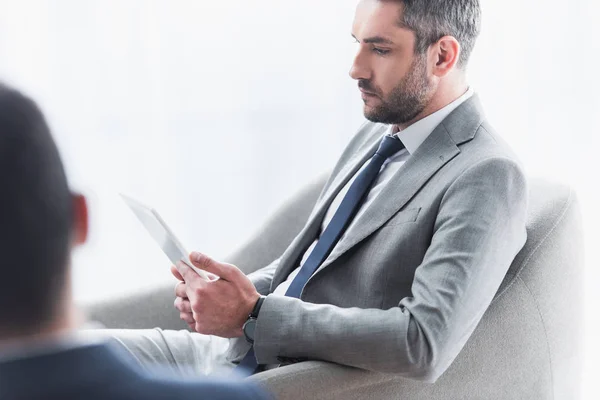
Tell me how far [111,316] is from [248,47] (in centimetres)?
146

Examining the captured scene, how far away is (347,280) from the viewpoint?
5.76ft

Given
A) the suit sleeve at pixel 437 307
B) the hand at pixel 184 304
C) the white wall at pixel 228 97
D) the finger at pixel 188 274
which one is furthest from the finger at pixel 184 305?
the white wall at pixel 228 97

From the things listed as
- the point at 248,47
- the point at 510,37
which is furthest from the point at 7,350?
the point at 248,47

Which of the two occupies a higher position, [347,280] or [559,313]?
[347,280]

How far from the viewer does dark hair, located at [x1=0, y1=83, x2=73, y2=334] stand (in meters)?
0.64

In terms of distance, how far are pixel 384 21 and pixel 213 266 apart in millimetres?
664

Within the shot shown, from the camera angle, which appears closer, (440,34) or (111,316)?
(440,34)

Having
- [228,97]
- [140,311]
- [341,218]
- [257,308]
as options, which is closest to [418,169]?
[341,218]

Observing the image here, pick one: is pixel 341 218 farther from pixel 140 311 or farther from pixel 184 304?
pixel 140 311

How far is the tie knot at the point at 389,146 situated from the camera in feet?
6.30

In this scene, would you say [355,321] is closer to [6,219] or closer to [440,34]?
[440,34]

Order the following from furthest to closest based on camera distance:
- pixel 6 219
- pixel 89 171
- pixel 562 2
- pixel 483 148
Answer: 1. pixel 89 171
2. pixel 562 2
3. pixel 483 148
4. pixel 6 219

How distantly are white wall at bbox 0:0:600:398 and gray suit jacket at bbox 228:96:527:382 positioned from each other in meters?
0.94

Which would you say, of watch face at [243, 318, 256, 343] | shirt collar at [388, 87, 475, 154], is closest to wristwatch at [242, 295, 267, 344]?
watch face at [243, 318, 256, 343]
